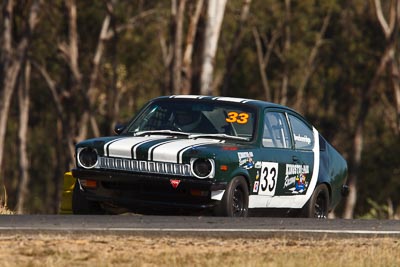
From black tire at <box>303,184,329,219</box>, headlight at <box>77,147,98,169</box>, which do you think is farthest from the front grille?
black tire at <box>303,184,329,219</box>

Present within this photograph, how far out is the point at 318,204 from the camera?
42.4ft

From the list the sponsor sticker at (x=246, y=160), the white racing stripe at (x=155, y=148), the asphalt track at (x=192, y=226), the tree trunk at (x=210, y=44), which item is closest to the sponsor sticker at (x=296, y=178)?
the sponsor sticker at (x=246, y=160)

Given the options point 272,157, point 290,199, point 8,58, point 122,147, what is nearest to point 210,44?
point 8,58

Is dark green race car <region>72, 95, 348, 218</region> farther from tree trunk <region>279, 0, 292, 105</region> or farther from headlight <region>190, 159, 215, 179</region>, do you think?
tree trunk <region>279, 0, 292, 105</region>

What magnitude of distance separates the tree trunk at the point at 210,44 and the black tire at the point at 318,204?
42.7 ft

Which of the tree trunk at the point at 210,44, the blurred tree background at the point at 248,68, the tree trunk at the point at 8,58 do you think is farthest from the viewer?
the blurred tree background at the point at 248,68

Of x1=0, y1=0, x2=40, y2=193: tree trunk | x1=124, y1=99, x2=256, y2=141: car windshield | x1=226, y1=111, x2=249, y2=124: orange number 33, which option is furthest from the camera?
x1=0, y1=0, x2=40, y2=193: tree trunk

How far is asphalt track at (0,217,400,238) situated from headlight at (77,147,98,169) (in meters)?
0.66

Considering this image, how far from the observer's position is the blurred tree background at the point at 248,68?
41188 mm

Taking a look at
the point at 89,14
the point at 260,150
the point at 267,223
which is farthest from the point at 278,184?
the point at 89,14

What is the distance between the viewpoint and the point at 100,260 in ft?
25.5

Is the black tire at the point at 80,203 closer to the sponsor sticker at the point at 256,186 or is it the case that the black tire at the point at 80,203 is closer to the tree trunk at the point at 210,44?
the sponsor sticker at the point at 256,186

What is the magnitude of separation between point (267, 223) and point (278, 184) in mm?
1485

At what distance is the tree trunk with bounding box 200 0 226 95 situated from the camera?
26.3m
